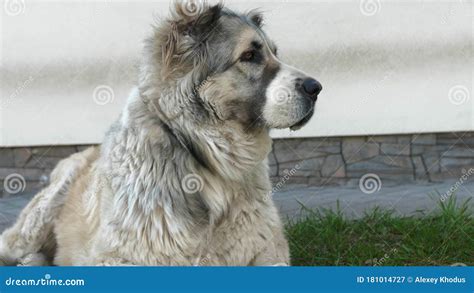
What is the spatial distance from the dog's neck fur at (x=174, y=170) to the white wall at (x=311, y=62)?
3.02 meters

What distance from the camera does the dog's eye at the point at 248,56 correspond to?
3910 millimetres

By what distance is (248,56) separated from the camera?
154 inches

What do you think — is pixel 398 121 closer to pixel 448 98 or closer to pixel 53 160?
pixel 448 98

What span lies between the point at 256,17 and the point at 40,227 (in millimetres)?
1916

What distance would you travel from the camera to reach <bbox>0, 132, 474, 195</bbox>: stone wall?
716 cm

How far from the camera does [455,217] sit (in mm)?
5371

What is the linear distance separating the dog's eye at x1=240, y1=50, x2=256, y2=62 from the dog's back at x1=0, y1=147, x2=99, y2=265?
4.63ft

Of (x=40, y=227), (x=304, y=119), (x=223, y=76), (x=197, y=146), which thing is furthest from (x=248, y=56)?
(x=40, y=227)

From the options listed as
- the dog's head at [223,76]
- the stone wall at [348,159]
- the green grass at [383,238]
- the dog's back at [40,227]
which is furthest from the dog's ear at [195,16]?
the stone wall at [348,159]

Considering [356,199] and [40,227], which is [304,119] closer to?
[40,227]

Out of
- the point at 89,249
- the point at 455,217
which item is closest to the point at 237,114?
the point at 89,249

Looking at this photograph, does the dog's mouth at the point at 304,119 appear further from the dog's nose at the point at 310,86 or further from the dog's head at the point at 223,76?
the dog's nose at the point at 310,86

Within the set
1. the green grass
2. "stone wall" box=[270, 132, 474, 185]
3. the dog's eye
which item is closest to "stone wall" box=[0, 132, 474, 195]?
"stone wall" box=[270, 132, 474, 185]

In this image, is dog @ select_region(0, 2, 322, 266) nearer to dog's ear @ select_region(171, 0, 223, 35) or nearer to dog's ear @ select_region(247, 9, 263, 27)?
dog's ear @ select_region(171, 0, 223, 35)
